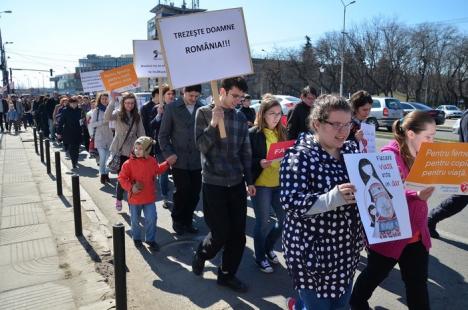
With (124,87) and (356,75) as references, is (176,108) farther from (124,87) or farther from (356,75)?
(356,75)

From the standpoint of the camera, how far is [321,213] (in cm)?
222

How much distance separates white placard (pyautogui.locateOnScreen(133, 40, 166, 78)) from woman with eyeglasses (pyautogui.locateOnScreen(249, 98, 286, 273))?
3933 millimetres

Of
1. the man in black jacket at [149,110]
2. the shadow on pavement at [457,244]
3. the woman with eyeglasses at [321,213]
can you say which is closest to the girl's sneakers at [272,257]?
the woman with eyeglasses at [321,213]

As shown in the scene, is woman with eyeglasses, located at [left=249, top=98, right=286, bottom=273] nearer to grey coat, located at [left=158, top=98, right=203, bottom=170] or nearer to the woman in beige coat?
grey coat, located at [left=158, top=98, right=203, bottom=170]

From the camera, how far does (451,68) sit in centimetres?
6178

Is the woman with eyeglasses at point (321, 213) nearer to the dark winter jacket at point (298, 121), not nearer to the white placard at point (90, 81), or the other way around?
the dark winter jacket at point (298, 121)

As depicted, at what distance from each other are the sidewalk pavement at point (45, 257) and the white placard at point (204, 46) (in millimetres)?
2235

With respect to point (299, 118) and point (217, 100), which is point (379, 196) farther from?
point (299, 118)

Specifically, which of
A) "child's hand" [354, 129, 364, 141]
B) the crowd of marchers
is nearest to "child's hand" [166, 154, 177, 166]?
the crowd of marchers

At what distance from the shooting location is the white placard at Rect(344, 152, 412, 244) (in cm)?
209

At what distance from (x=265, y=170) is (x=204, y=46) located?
1.44 meters

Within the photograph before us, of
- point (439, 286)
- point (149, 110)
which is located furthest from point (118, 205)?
point (439, 286)

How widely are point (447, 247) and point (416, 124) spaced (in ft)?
9.49

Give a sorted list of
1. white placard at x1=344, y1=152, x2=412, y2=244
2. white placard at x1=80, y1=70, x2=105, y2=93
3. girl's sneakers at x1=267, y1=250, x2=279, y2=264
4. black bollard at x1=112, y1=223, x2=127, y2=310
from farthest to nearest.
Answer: white placard at x1=80, y1=70, x2=105, y2=93 < girl's sneakers at x1=267, y1=250, x2=279, y2=264 < black bollard at x1=112, y1=223, x2=127, y2=310 < white placard at x1=344, y1=152, x2=412, y2=244
